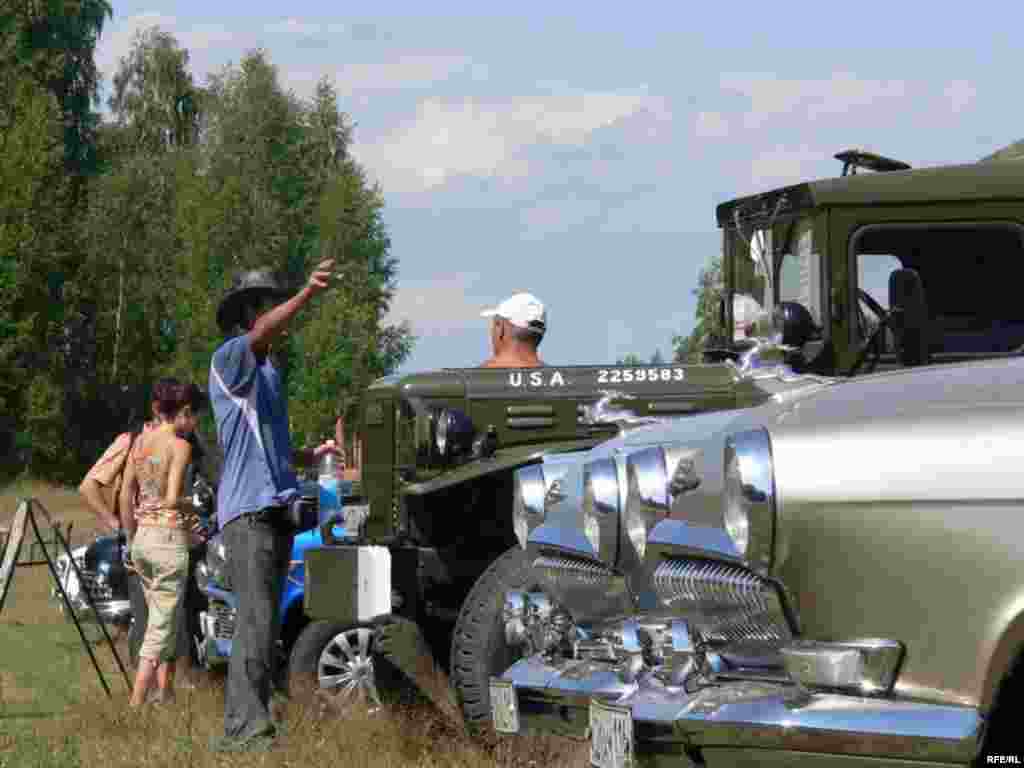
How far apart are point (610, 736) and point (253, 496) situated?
343 cm

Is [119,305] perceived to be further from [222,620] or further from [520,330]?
[520,330]

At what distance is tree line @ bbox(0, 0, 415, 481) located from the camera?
54.7 metres

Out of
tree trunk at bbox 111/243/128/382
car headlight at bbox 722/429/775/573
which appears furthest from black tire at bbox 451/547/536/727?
tree trunk at bbox 111/243/128/382

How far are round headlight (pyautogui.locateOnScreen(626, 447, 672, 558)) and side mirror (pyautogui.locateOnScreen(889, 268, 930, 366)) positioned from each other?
5.41 ft

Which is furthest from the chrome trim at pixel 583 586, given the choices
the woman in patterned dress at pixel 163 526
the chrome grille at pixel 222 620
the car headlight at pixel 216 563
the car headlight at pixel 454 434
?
the car headlight at pixel 216 563

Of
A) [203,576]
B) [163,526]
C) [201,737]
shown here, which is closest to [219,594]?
[203,576]

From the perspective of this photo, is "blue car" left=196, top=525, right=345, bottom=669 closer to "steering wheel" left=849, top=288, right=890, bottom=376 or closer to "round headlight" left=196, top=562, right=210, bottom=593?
"round headlight" left=196, top=562, right=210, bottom=593

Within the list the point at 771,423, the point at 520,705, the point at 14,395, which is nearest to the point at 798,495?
the point at 771,423

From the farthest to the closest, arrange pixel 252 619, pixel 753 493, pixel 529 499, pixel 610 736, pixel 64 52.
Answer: pixel 64 52
pixel 252 619
pixel 529 499
pixel 610 736
pixel 753 493

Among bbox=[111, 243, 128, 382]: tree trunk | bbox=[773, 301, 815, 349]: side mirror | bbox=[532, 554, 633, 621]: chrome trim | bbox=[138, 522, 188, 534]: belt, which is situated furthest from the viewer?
bbox=[111, 243, 128, 382]: tree trunk

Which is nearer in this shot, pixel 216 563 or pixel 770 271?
pixel 770 271

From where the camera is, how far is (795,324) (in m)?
8.01

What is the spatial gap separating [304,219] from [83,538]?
3708cm

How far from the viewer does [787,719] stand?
164 inches
